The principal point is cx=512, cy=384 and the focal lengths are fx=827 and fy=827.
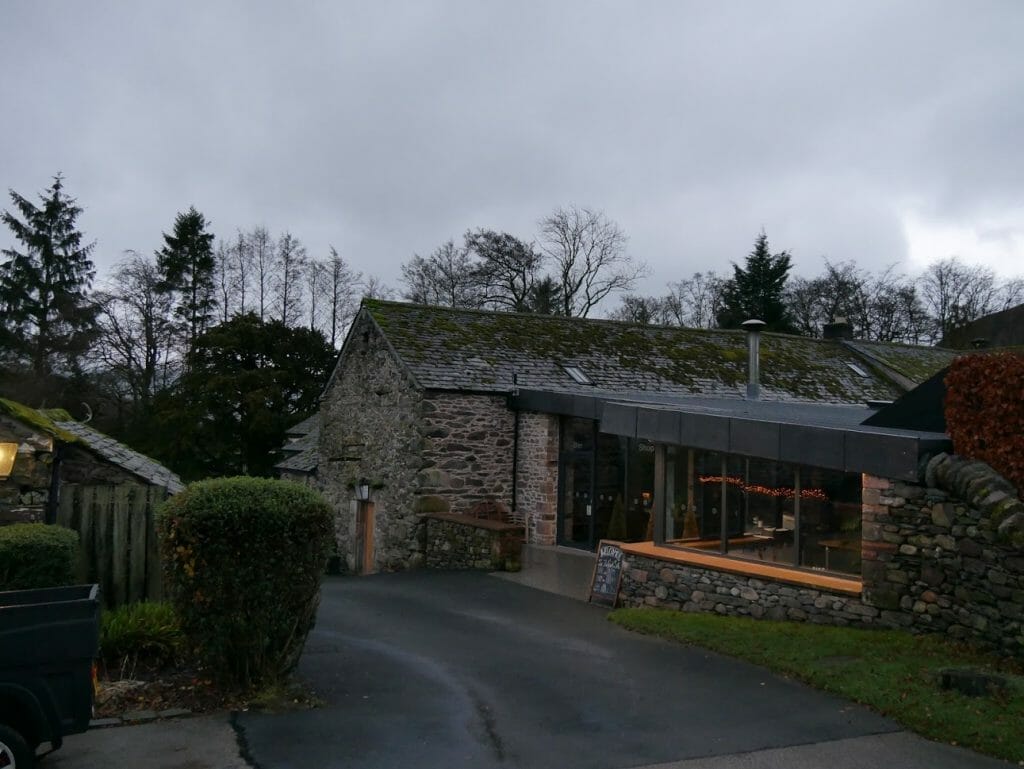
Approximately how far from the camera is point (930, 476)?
28.7 ft

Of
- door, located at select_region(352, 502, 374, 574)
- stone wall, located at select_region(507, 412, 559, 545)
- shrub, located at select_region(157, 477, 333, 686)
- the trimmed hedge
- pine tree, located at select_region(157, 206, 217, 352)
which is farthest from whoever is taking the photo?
pine tree, located at select_region(157, 206, 217, 352)

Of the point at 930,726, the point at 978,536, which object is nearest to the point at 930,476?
the point at 978,536

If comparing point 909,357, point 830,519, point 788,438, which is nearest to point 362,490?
point 788,438

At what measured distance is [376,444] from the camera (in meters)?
19.8

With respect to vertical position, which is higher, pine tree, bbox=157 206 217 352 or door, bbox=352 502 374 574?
pine tree, bbox=157 206 217 352

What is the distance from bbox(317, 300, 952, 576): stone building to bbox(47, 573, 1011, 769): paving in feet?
7.96

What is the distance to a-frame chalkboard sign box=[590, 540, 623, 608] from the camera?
471 inches

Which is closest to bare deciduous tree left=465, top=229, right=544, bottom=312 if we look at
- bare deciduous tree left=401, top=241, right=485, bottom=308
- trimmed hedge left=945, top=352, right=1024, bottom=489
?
bare deciduous tree left=401, top=241, right=485, bottom=308

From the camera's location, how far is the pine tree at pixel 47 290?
32594 mm

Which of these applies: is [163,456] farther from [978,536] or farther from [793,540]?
[978,536]

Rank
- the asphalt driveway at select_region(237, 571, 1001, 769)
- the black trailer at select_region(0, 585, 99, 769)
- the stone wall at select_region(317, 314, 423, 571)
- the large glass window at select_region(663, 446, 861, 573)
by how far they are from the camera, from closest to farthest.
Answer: the black trailer at select_region(0, 585, 99, 769), the asphalt driveway at select_region(237, 571, 1001, 769), the large glass window at select_region(663, 446, 861, 573), the stone wall at select_region(317, 314, 423, 571)

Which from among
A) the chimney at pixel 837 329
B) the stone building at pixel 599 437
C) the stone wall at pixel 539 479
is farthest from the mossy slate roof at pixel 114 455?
the chimney at pixel 837 329

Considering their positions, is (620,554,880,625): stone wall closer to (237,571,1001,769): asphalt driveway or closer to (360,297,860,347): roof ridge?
(237,571,1001,769): asphalt driveway

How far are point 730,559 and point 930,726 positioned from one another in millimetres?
4506
